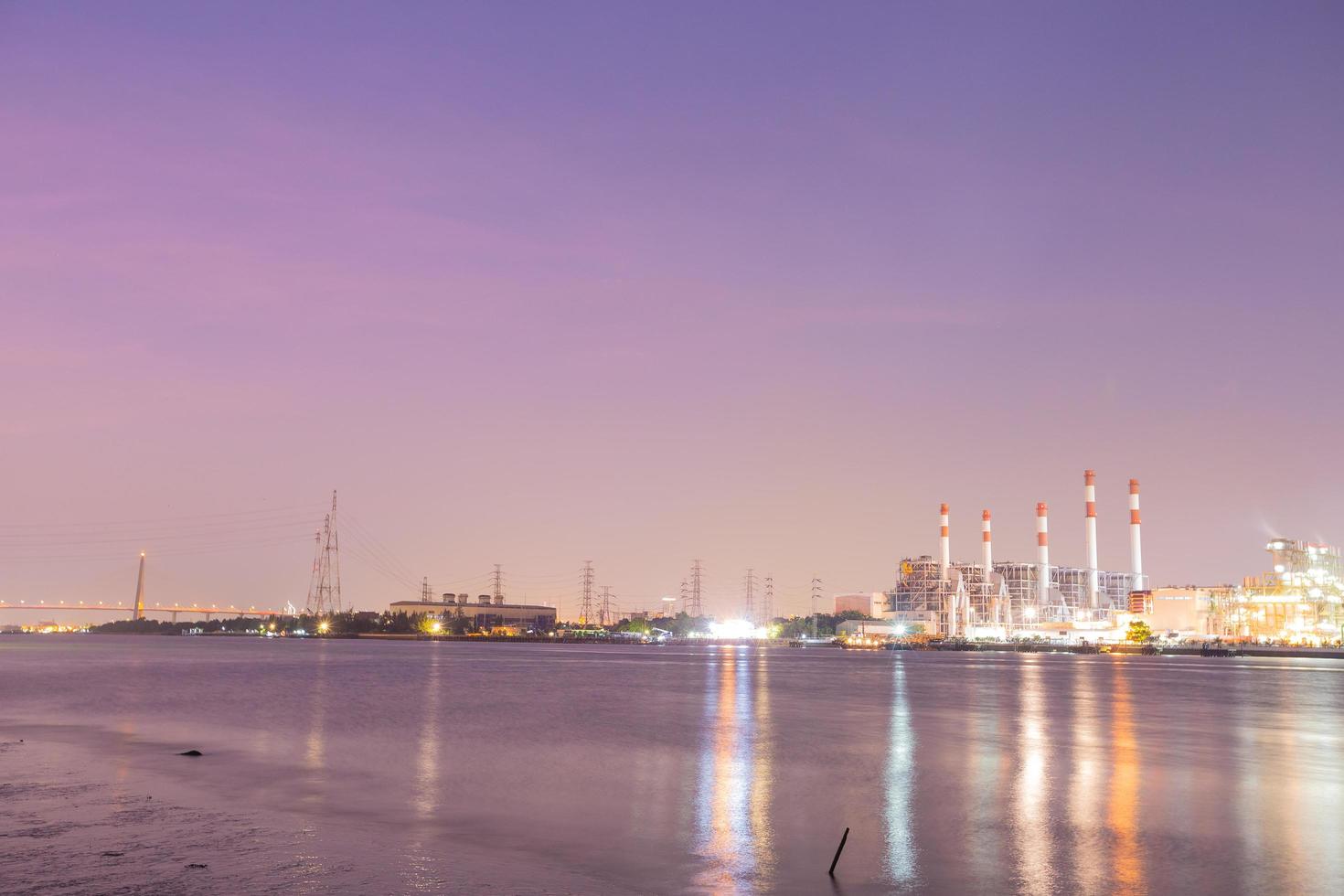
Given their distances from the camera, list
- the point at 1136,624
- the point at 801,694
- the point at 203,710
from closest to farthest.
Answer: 1. the point at 203,710
2. the point at 801,694
3. the point at 1136,624

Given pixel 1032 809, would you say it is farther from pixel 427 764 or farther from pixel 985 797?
pixel 427 764

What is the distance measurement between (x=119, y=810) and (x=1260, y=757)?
1184 inches

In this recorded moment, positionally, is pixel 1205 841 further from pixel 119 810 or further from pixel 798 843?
pixel 119 810

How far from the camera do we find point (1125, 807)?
22469 mm

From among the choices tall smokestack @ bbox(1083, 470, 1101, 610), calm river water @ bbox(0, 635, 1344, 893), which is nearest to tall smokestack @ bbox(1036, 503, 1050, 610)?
tall smokestack @ bbox(1083, 470, 1101, 610)

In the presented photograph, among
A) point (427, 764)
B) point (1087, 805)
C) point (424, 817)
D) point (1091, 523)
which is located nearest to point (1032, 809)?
point (1087, 805)

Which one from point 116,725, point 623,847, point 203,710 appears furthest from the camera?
point 203,710

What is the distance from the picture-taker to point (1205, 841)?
19.0m

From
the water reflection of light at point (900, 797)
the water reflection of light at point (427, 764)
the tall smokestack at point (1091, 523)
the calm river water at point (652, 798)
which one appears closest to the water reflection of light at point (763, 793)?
the calm river water at point (652, 798)

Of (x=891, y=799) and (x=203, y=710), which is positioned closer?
(x=891, y=799)

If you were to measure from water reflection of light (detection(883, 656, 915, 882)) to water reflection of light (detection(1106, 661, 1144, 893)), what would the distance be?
308 centimetres

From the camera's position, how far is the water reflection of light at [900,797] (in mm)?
16875

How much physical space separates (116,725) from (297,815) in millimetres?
20131

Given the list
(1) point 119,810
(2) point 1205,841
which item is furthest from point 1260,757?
(1) point 119,810
